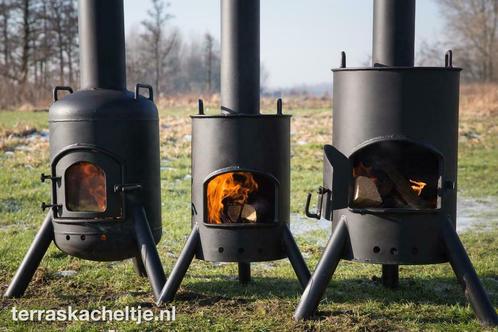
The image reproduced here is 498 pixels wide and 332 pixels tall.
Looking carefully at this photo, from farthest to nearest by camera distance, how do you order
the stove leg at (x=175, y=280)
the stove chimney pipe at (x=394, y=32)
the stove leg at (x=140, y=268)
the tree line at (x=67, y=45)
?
the tree line at (x=67, y=45)
the stove leg at (x=140, y=268)
the stove leg at (x=175, y=280)
the stove chimney pipe at (x=394, y=32)

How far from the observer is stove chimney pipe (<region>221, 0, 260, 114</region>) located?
4.21 m

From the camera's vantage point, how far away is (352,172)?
12.6 ft

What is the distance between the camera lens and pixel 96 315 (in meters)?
3.90

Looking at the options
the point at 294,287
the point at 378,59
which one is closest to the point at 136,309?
the point at 294,287

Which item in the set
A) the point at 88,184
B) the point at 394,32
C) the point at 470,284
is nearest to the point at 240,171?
the point at 88,184

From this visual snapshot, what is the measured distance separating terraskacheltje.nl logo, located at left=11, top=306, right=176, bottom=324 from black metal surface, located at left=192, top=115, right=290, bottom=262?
51 centimetres

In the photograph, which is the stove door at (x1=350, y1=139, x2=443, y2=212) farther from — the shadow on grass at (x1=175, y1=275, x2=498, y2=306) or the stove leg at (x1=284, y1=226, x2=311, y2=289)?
the shadow on grass at (x1=175, y1=275, x2=498, y2=306)

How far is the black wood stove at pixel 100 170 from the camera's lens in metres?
4.15

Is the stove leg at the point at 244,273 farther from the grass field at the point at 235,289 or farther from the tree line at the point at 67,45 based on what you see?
the tree line at the point at 67,45

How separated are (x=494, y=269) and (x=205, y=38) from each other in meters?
37.1

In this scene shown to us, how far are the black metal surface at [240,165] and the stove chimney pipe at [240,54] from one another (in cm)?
A: 21

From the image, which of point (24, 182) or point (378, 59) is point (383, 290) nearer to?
point (378, 59)

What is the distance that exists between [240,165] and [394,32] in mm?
1261

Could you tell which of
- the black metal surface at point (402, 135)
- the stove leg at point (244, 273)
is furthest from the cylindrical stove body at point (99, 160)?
the black metal surface at point (402, 135)
